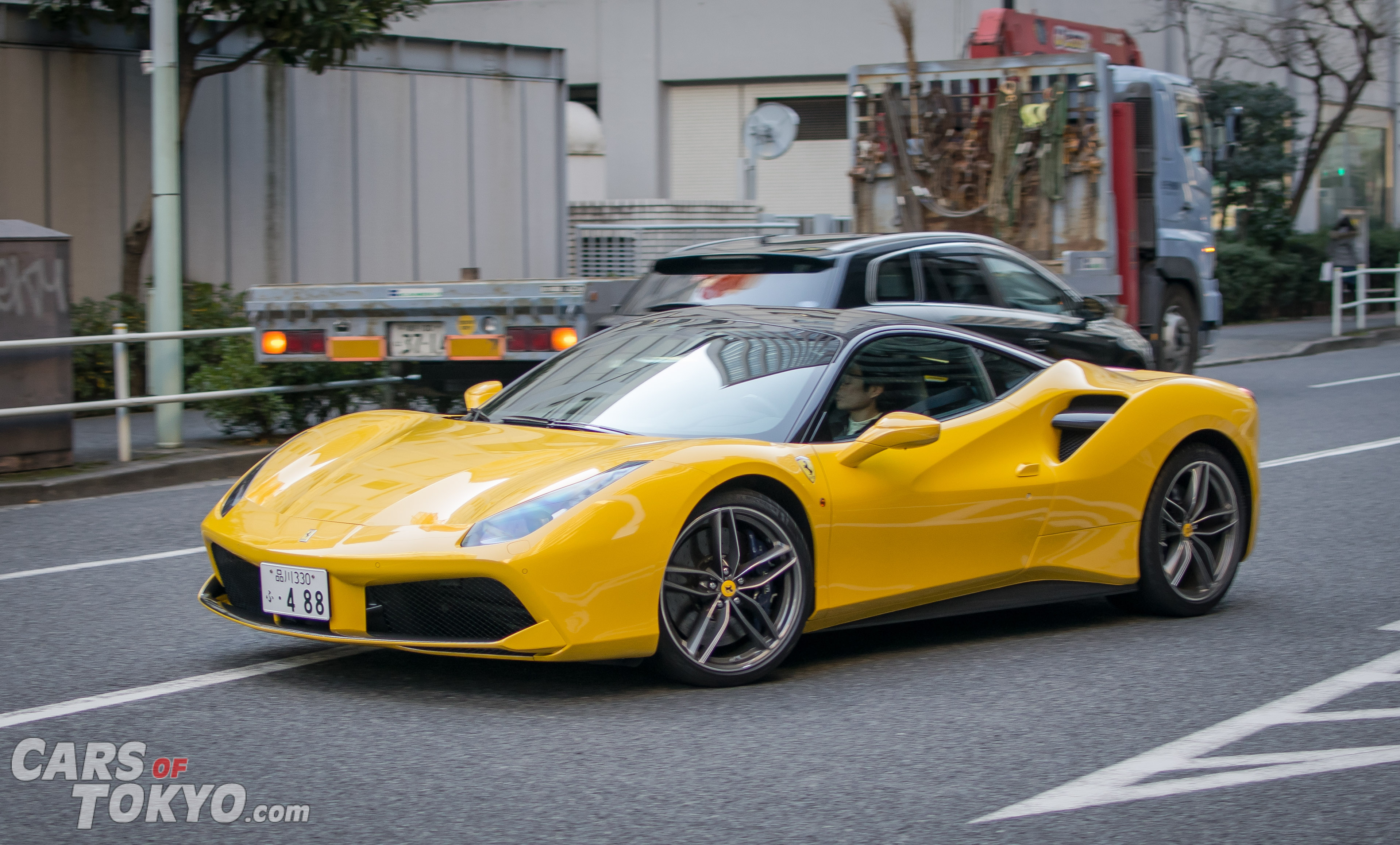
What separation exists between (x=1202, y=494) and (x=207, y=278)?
44.3 ft

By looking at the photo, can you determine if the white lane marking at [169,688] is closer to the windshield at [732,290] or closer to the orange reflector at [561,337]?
the windshield at [732,290]

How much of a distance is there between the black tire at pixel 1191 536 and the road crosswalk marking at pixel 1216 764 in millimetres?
1156

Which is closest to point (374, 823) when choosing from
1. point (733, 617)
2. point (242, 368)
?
point (733, 617)

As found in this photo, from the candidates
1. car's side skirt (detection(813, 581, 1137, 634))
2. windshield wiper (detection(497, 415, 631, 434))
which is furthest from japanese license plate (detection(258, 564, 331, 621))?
car's side skirt (detection(813, 581, 1137, 634))

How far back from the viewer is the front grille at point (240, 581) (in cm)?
477

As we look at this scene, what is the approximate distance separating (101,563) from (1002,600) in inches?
171

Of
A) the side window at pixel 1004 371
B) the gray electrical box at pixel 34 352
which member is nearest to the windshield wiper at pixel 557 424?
the side window at pixel 1004 371

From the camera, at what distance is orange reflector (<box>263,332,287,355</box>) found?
10422 millimetres

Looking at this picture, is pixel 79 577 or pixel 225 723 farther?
pixel 79 577

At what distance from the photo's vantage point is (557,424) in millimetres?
5395

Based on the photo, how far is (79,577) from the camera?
271 inches

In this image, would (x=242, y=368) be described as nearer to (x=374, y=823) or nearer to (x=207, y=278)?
(x=207, y=278)

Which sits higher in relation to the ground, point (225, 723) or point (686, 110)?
point (686, 110)
